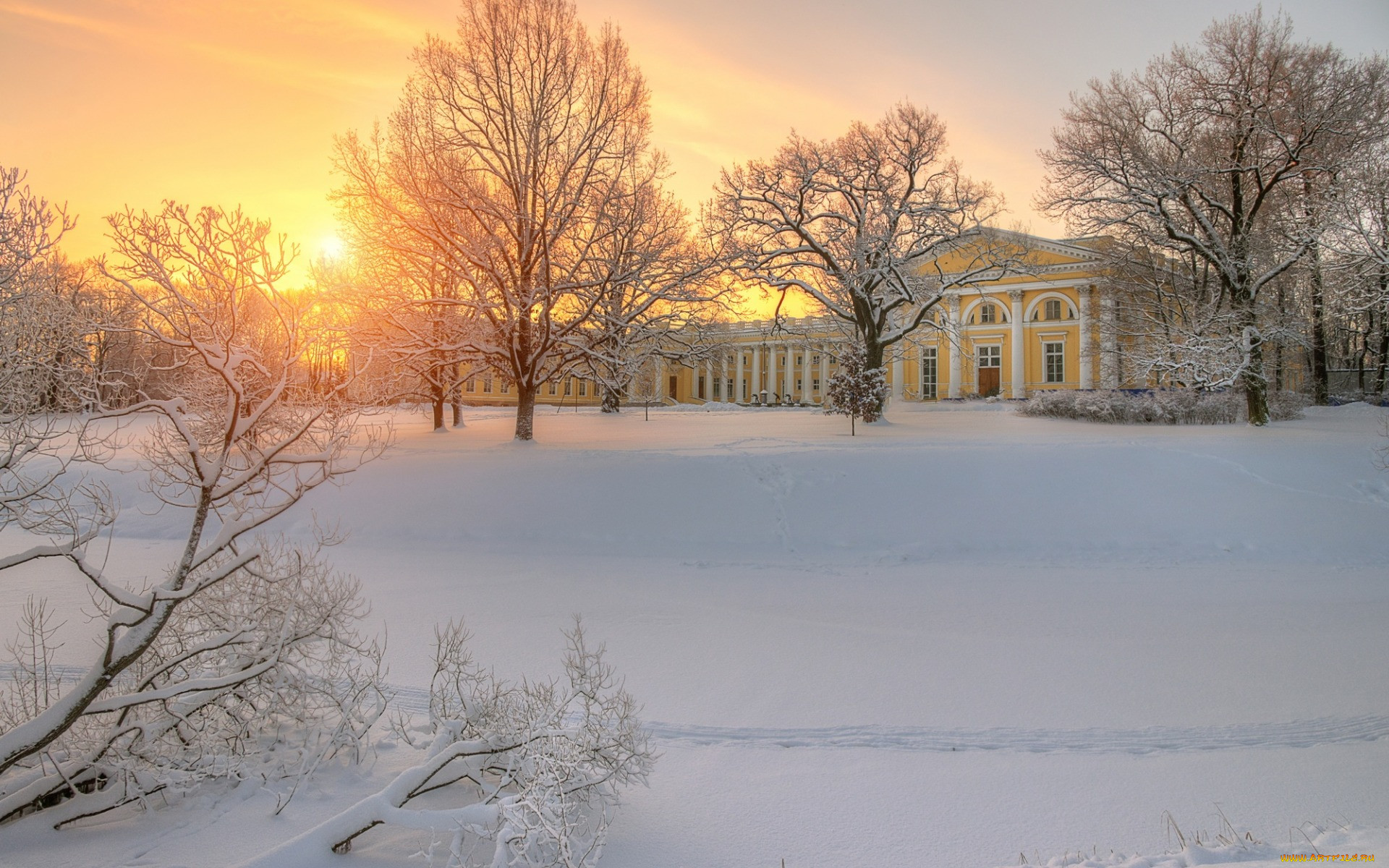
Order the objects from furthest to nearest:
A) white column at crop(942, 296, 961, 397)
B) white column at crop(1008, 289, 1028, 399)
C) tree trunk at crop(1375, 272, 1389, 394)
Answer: white column at crop(1008, 289, 1028, 399), white column at crop(942, 296, 961, 397), tree trunk at crop(1375, 272, 1389, 394)

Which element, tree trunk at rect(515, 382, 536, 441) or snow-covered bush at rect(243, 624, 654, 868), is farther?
tree trunk at rect(515, 382, 536, 441)

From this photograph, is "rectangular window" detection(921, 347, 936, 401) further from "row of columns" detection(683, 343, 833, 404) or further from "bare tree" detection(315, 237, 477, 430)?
"bare tree" detection(315, 237, 477, 430)

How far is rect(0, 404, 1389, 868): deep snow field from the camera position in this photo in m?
5.28

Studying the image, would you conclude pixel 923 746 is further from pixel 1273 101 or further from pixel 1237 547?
pixel 1273 101

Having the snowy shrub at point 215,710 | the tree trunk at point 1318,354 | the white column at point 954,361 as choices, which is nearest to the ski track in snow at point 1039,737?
the snowy shrub at point 215,710

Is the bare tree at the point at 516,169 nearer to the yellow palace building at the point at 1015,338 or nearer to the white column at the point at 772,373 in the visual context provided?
the yellow palace building at the point at 1015,338

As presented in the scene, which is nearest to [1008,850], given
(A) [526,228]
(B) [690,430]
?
(A) [526,228]

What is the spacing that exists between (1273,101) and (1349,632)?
1731 cm

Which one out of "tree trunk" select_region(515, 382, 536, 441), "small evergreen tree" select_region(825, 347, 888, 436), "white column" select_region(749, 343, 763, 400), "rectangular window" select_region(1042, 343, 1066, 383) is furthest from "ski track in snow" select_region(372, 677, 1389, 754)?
"white column" select_region(749, 343, 763, 400)

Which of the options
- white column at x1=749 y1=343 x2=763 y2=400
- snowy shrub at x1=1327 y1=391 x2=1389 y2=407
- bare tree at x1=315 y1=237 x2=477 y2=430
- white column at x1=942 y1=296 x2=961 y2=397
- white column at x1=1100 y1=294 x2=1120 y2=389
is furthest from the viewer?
white column at x1=749 y1=343 x2=763 y2=400

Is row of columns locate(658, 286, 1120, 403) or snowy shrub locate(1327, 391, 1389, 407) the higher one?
row of columns locate(658, 286, 1120, 403)

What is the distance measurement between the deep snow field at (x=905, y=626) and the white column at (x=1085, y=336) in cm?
2011

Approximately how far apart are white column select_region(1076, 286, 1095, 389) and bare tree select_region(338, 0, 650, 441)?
91.9 feet

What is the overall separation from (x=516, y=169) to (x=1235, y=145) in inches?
760
